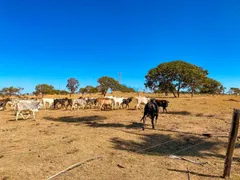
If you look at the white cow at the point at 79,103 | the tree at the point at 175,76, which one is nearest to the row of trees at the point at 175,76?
the tree at the point at 175,76

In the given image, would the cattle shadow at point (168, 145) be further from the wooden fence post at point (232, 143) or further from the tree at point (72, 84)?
the tree at point (72, 84)

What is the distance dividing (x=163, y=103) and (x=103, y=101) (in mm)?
6875

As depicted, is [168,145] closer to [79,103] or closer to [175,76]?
[79,103]

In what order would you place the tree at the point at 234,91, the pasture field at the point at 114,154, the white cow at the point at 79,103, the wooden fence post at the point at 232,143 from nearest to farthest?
1. the wooden fence post at the point at 232,143
2. the pasture field at the point at 114,154
3. the white cow at the point at 79,103
4. the tree at the point at 234,91

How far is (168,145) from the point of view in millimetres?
9414

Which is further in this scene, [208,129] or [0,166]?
[208,129]

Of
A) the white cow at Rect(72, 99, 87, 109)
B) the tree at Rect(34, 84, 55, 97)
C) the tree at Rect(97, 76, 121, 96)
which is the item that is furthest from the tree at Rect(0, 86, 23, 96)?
the white cow at Rect(72, 99, 87, 109)

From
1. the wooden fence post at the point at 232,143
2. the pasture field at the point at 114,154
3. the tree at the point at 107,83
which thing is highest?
the tree at the point at 107,83

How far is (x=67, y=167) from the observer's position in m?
6.49

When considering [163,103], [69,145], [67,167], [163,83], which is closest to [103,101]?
[163,103]

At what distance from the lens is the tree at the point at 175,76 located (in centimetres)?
4138

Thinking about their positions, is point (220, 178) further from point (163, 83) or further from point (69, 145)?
point (163, 83)

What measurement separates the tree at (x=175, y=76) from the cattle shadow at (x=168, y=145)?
32.1 metres

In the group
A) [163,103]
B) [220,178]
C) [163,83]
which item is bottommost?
[220,178]
